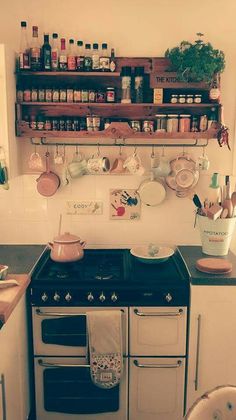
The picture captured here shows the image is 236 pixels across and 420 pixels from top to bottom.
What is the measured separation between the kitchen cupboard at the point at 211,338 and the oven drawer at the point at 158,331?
0.06m

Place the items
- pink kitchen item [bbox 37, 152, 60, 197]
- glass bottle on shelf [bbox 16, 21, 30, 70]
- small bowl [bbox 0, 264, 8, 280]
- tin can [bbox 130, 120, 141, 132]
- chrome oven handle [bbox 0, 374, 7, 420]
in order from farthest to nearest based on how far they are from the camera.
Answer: pink kitchen item [bbox 37, 152, 60, 197] < tin can [bbox 130, 120, 141, 132] < glass bottle on shelf [bbox 16, 21, 30, 70] < small bowl [bbox 0, 264, 8, 280] < chrome oven handle [bbox 0, 374, 7, 420]

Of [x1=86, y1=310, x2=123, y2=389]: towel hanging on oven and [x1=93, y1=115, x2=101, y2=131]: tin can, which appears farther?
[x1=93, y1=115, x2=101, y2=131]: tin can

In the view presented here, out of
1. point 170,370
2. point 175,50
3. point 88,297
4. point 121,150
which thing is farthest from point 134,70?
point 170,370

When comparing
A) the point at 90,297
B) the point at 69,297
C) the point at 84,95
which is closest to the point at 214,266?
the point at 90,297

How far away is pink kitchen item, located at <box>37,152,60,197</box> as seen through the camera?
299 centimetres

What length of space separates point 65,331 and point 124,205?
0.95 meters

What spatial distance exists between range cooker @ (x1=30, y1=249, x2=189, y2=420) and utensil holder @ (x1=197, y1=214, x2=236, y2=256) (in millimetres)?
353

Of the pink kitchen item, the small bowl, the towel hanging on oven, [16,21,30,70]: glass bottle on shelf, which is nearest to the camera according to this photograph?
the small bowl

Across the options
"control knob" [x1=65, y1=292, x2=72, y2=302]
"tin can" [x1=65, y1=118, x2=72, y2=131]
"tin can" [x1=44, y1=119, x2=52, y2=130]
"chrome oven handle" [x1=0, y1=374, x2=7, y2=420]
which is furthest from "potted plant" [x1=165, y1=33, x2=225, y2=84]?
"chrome oven handle" [x1=0, y1=374, x2=7, y2=420]

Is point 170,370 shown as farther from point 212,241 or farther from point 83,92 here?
point 83,92

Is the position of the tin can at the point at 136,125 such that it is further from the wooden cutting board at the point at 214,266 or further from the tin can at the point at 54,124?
the wooden cutting board at the point at 214,266

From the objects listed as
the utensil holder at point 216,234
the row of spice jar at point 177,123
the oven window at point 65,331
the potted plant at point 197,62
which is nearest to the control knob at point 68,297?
the oven window at point 65,331

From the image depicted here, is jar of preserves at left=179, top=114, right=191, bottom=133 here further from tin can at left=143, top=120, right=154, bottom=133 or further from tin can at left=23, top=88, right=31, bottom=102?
tin can at left=23, top=88, right=31, bottom=102

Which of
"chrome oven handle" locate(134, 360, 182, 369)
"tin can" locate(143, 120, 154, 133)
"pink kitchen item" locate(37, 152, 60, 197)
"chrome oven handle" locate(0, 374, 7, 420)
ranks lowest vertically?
"chrome oven handle" locate(134, 360, 182, 369)
